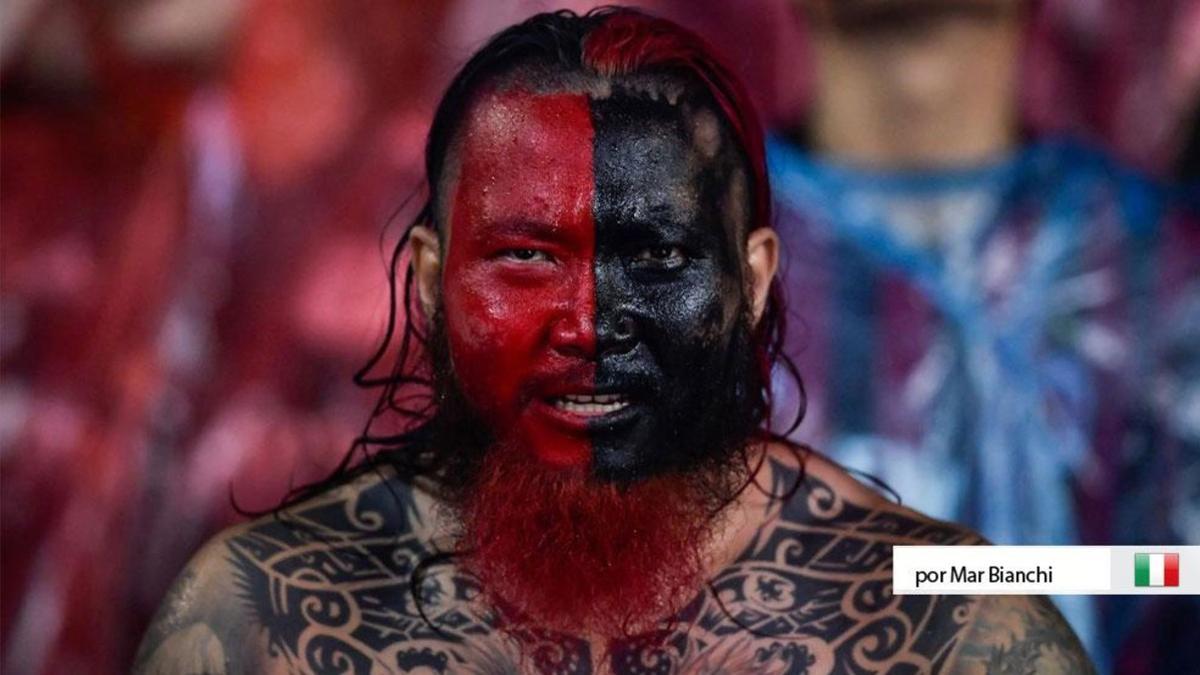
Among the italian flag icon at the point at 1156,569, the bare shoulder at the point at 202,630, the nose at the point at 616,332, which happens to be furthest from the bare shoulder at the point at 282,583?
the italian flag icon at the point at 1156,569

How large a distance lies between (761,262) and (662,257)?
17 cm

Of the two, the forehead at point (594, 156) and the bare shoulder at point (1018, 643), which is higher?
the forehead at point (594, 156)

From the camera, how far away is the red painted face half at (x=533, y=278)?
2385mm

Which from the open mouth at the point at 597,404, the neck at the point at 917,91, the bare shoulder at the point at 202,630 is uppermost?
the neck at the point at 917,91

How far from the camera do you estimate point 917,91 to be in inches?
104

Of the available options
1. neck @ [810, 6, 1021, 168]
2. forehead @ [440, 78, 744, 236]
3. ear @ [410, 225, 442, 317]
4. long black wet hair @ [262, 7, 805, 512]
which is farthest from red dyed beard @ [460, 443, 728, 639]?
neck @ [810, 6, 1021, 168]

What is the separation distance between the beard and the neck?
0.39m

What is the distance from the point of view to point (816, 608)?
2.38 metres

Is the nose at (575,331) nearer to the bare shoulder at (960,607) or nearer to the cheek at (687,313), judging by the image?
the cheek at (687,313)

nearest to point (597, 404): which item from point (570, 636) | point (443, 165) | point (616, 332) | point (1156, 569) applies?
point (616, 332)

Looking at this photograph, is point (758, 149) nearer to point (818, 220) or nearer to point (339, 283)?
point (818, 220)

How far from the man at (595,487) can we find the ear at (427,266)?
1 cm

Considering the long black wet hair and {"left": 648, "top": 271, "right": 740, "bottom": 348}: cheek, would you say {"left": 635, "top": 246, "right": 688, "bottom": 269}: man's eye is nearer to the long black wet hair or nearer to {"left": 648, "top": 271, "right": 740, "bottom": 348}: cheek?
{"left": 648, "top": 271, "right": 740, "bottom": 348}: cheek

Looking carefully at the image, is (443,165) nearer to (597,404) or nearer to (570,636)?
(597,404)
